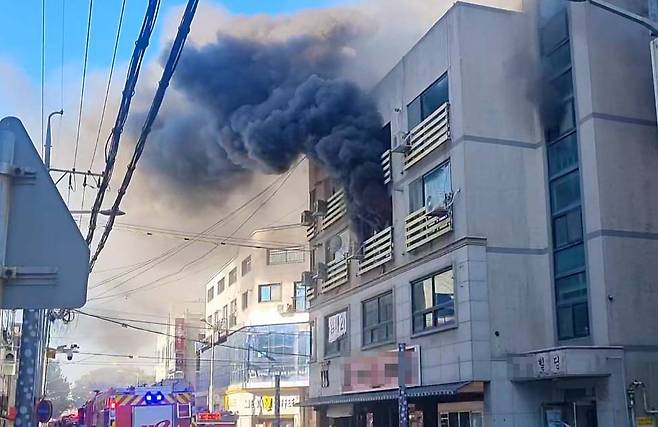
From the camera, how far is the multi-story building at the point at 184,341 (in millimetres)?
74812

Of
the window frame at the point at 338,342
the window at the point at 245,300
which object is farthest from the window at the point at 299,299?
the window frame at the point at 338,342

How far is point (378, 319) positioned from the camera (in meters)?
23.0

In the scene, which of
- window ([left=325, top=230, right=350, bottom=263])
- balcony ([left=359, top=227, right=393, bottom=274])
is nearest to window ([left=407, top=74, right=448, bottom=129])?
balcony ([left=359, top=227, right=393, bottom=274])

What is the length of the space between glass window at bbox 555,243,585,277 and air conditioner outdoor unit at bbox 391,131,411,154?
17.0 ft

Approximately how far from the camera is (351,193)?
23844 mm

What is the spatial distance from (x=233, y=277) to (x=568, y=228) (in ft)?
149

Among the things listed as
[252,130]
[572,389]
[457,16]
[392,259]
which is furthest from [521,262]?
[252,130]

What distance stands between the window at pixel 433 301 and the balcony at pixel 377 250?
67.6 inches

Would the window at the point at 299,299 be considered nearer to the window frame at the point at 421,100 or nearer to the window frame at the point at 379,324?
A: the window frame at the point at 379,324

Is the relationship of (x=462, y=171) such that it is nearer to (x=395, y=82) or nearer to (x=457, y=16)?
(x=457, y=16)

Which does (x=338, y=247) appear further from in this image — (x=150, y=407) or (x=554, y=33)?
(x=150, y=407)

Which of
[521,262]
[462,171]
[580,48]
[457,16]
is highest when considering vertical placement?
[457,16]

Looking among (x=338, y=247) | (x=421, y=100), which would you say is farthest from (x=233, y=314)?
(x=421, y=100)

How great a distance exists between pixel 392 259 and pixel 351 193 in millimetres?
2838
